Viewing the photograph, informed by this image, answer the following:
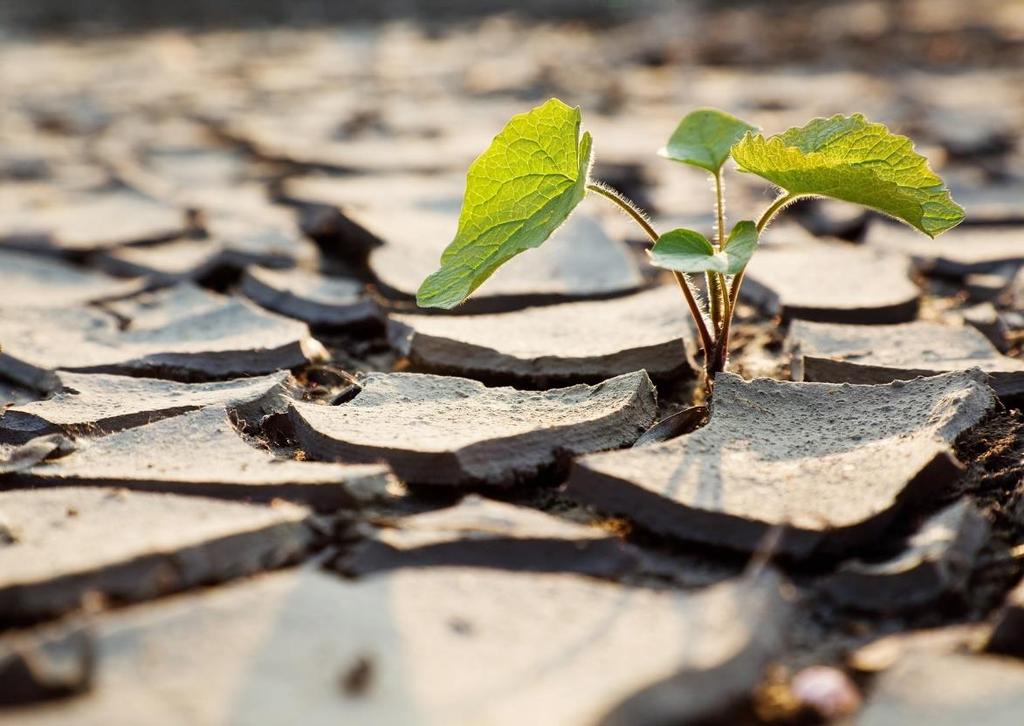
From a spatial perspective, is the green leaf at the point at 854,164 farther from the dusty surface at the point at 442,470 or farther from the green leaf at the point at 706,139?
the dusty surface at the point at 442,470

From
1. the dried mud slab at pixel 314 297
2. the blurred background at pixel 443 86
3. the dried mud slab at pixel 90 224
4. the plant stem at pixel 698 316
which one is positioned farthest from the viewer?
the blurred background at pixel 443 86

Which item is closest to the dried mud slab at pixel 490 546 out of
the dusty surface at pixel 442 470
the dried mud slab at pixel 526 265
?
the dusty surface at pixel 442 470

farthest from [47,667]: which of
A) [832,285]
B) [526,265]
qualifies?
[832,285]

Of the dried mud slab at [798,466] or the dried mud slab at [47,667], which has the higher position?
the dried mud slab at [798,466]

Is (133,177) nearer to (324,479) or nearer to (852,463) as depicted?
(324,479)

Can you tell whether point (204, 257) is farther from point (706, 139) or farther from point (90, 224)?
point (706, 139)

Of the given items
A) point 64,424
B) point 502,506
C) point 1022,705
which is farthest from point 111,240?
point 1022,705
